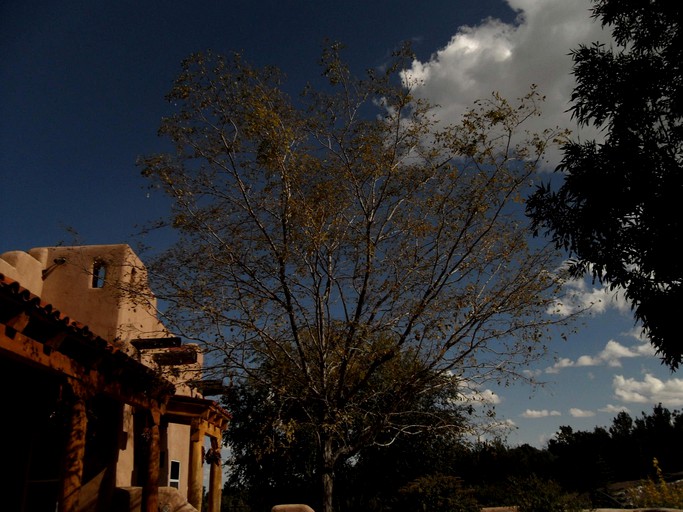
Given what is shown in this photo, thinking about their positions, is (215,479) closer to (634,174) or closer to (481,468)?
(634,174)

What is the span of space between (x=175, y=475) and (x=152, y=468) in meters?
5.70

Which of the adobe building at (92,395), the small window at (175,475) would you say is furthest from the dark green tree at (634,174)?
the small window at (175,475)

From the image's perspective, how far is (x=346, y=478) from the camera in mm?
22469

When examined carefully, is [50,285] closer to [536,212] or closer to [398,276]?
[398,276]

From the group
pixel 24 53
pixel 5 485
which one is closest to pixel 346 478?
pixel 5 485

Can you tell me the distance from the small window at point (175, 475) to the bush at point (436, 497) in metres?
6.61

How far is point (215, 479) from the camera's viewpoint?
608 inches

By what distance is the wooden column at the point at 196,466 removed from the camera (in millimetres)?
13344

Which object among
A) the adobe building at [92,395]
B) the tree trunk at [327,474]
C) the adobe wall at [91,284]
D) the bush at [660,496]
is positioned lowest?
the bush at [660,496]

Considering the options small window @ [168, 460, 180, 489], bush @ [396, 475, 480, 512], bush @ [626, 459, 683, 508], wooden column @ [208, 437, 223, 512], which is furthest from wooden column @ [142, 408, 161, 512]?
bush @ [626, 459, 683, 508]

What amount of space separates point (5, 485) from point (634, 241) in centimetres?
1263

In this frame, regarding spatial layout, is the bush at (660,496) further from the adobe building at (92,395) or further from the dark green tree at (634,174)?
the adobe building at (92,395)

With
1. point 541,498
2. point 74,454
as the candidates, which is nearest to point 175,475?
point 74,454

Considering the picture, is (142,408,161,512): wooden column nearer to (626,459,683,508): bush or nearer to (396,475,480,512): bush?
(396,475,480,512): bush
